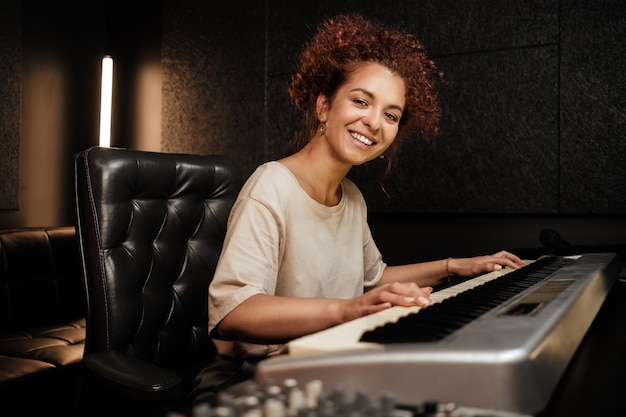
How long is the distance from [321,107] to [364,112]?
0.15m

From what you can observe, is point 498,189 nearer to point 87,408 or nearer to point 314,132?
point 314,132

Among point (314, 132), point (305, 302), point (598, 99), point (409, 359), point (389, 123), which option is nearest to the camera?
point (409, 359)

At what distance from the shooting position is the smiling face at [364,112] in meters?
1.39

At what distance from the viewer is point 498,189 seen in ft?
7.04

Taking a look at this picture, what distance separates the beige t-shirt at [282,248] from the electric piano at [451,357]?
1.56 feet

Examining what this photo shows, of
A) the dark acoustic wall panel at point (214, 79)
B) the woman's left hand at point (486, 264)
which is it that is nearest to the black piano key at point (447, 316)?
the woman's left hand at point (486, 264)

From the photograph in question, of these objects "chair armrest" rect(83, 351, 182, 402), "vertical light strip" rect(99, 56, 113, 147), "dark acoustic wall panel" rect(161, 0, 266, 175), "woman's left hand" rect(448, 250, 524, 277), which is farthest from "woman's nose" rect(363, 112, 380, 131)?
"vertical light strip" rect(99, 56, 113, 147)

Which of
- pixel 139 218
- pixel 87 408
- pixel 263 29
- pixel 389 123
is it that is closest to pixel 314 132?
pixel 389 123

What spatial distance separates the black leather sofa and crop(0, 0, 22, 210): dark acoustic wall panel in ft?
0.93

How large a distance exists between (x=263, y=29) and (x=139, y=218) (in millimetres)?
1507

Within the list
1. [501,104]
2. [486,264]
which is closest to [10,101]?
[501,104]

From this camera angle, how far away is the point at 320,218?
1.41 m

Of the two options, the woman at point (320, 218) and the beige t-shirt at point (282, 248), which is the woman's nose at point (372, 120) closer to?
the woman at point (320, 218)

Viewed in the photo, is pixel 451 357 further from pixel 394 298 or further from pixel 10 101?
pixel 10 101
